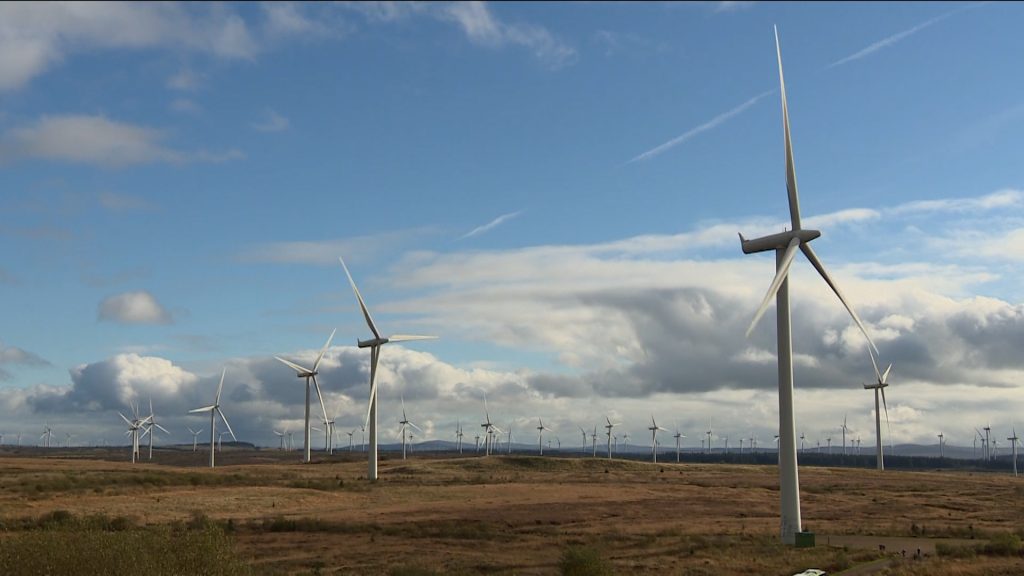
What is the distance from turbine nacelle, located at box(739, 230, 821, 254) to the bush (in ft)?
83.3

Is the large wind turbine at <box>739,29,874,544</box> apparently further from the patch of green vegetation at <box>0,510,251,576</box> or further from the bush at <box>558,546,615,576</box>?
the patch of green vegetation at <box>0,510,251,576</box>

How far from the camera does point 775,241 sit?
59.5 m

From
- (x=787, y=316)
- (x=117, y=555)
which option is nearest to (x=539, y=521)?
(x=787, y=316)

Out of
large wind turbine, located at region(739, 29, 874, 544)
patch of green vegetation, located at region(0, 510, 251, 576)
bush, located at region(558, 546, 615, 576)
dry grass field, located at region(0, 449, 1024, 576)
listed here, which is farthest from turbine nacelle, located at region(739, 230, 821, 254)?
patch of green vegetation, located at region(0, 510, 251, 576)

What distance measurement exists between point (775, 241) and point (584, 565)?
88.5 feet

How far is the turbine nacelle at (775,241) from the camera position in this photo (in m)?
58.2

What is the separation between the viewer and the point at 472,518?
74.5 m

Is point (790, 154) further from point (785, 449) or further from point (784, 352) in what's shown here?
point (785, 449)

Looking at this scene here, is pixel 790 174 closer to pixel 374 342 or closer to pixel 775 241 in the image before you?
pixel 775 241

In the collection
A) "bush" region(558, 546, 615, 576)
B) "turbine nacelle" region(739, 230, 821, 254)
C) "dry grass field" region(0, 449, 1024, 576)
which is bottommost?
"dry grass field" region(0, 449, 1024, 576)

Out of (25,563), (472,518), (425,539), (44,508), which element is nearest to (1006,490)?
(472,518)

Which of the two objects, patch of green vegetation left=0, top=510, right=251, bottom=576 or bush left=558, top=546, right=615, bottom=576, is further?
bush left=558, top=546, right=615, bottom=576

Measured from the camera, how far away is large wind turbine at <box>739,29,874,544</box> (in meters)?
54.9

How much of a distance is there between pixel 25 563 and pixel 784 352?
41.7m
